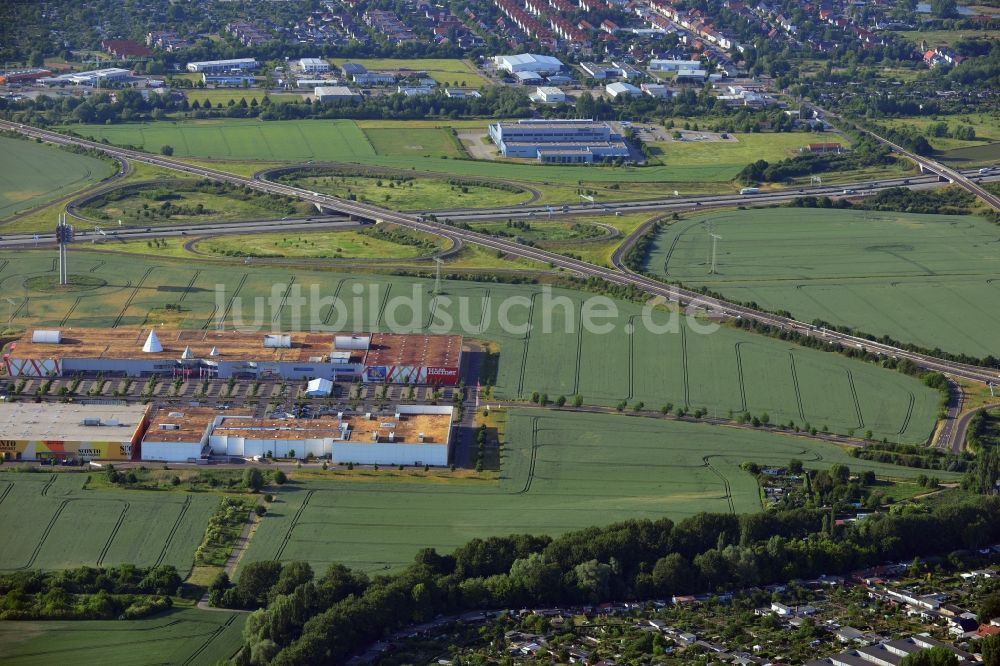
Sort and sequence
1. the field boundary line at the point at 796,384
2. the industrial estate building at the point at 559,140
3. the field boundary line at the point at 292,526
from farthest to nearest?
1. the industrial estate building at the point at 559,140
2. the field boundary line at the point at 796,384
3. the field boundary line at the point at 292,526

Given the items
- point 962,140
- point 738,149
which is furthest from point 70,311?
point 962,140

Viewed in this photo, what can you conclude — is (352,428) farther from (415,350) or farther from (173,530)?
(173,530)

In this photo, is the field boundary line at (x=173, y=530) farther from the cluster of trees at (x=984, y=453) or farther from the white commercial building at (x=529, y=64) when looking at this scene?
the white commercial building at (x=529, y=64)

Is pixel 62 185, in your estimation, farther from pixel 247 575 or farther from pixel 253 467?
pixel 247 575

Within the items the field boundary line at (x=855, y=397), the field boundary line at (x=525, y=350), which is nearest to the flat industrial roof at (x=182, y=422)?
the field boundary line at (x=525, y=350)

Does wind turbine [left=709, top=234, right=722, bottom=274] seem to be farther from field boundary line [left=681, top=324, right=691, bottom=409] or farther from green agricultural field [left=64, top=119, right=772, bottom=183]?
green agricultural field [left=64, top=119, right=772, bottom=183]

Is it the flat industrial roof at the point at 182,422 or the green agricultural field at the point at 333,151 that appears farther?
the green agricultural field at the point at 333,151

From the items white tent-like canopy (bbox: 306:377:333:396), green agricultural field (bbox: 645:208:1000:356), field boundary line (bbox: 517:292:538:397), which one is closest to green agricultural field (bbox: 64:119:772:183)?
green agricultural field (bbox: 645:208:1000:356)
